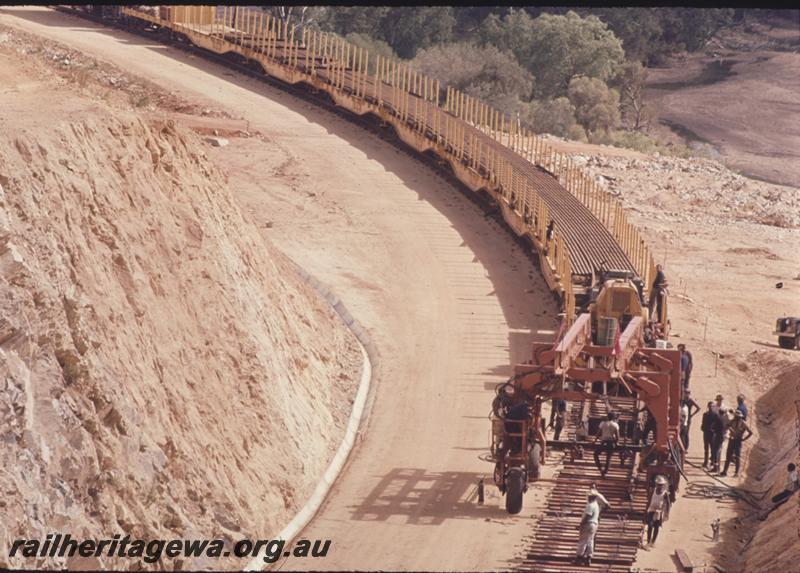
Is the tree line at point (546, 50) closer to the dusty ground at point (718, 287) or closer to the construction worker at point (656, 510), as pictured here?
the dusty ground at point (718, 287)

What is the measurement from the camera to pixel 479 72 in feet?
238

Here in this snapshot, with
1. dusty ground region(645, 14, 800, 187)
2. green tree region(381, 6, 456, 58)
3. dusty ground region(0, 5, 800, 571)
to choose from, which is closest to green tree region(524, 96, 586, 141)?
dusty ground region(645, 14, 800, 187)

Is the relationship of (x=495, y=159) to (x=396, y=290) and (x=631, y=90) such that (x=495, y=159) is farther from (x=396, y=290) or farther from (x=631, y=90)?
(x=631, y=90)

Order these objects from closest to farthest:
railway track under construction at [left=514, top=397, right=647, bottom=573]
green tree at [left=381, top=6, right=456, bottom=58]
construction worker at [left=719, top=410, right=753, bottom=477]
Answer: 1. railway track under construction at [left=514, top=397, right=647, bottom=573]
2. construction worker at [left=719, top=410, right=753, bottom=477]
3. green tree at [left=381, top=6, right=456, bottom=58]

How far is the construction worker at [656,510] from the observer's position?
75.5ft

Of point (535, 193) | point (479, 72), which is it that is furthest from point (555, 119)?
point (535, 193)

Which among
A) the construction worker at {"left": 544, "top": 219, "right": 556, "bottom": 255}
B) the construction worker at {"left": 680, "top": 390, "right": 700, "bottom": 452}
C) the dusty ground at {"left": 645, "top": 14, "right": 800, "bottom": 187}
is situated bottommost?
the dusty ground at {"left": 645, "top": 14, "right": 800, "bottom": 187}

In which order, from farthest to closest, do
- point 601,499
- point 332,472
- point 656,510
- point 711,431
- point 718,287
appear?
1. point 718,287
2. point 711,431
3. point 332,472
4. point 656,510
5. point 601,499

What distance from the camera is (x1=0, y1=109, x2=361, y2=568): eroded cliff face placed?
62.6 feet

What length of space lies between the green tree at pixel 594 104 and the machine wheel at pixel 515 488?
48.4m

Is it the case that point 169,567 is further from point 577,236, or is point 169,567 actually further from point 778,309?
point 778,309

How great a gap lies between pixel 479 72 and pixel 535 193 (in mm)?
34065

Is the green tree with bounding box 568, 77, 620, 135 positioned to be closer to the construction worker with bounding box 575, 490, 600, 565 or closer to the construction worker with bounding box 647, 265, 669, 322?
the construction worker with bounding box 647, 265, 669, 322

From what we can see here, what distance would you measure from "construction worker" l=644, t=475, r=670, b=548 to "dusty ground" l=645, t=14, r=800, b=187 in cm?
4633
